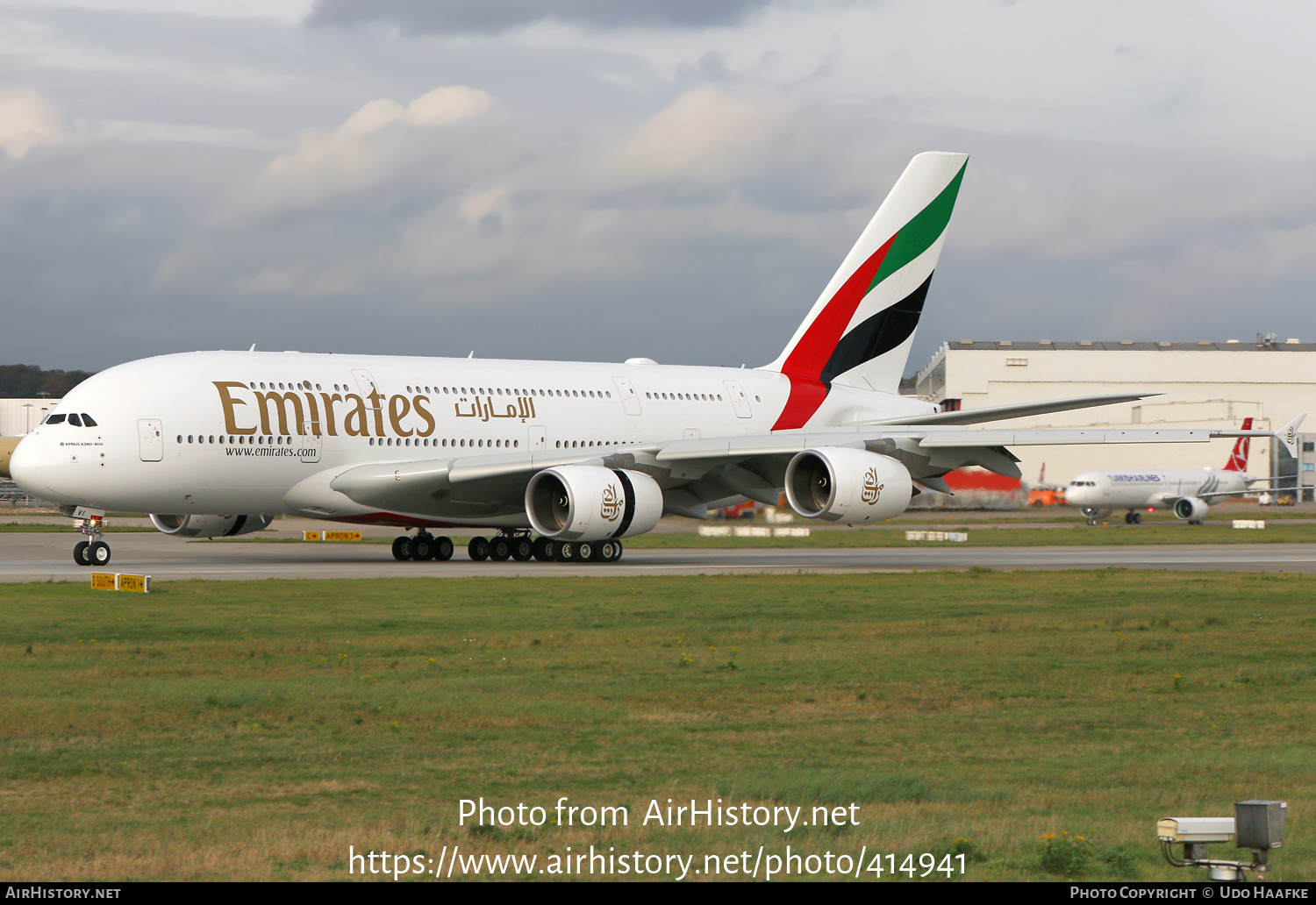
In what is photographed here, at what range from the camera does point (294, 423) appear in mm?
29438

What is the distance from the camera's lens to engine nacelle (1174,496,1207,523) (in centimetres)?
7106

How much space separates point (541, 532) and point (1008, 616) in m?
13.2

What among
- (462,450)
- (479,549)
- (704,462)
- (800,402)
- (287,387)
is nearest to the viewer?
(287,387)

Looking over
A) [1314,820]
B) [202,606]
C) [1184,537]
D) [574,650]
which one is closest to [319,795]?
[1314,820]

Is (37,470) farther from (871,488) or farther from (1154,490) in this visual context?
(1154,490)

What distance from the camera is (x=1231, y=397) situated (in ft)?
324

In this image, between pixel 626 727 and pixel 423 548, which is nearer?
pixel 626 727

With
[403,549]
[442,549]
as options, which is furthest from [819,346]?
[403,549]

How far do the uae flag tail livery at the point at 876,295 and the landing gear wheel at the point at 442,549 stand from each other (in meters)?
9.54

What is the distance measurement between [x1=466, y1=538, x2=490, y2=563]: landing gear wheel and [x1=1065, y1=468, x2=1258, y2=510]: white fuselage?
141 feet

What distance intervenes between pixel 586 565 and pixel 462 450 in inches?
159

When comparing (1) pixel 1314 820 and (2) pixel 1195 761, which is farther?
(2) pixel 1195 761

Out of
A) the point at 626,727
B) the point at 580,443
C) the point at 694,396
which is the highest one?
the point at 694,396

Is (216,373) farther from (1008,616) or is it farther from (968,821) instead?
(968,821)
